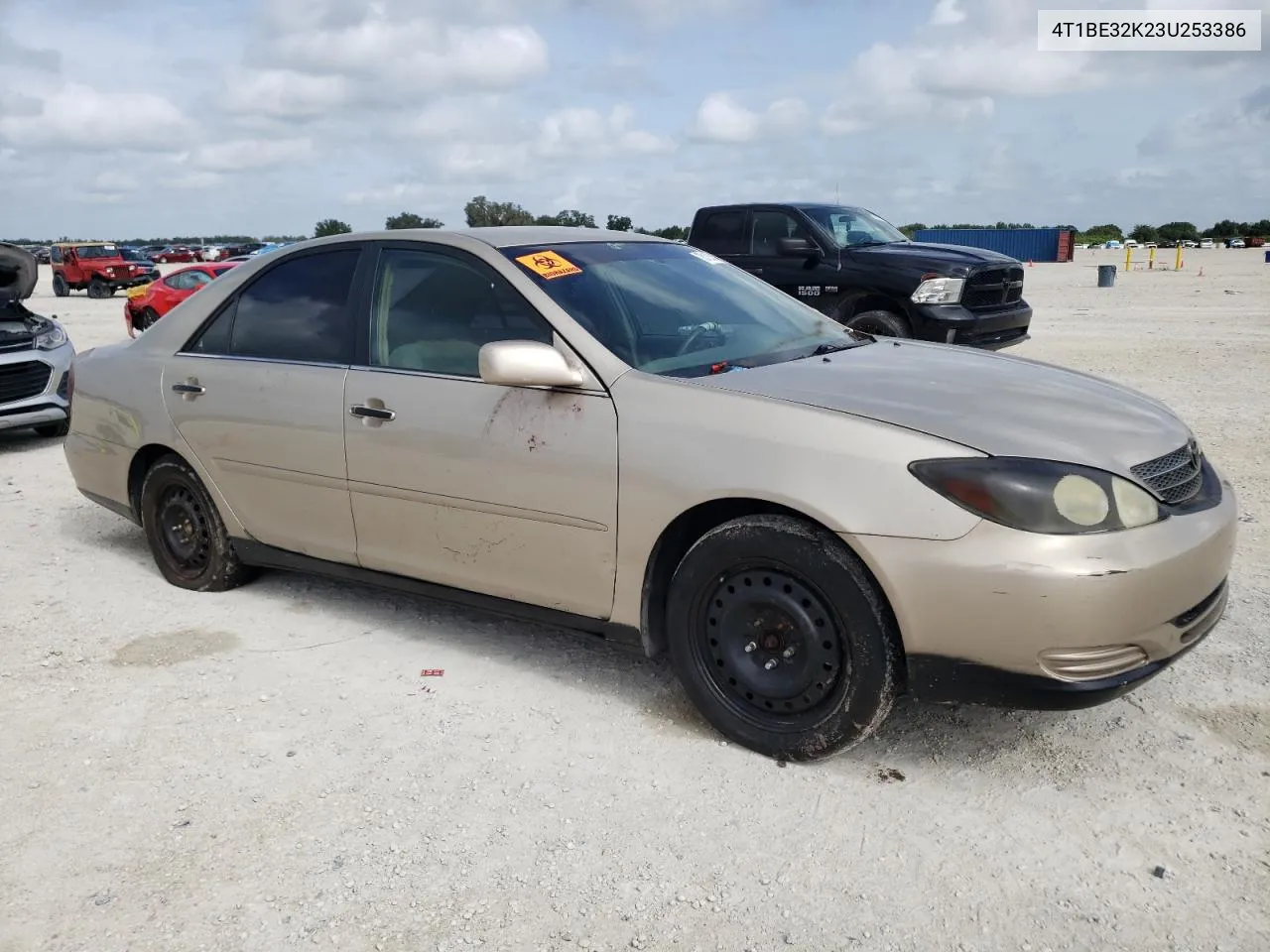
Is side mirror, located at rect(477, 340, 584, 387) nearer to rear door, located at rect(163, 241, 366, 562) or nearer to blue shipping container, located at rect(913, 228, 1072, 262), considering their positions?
rear door, located at rect(163, 241, 366, 562)

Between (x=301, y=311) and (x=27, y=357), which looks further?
(x=27, y=357)

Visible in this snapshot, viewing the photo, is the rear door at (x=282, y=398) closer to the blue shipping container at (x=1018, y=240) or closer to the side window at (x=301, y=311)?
the side window at (x=301, y=311)

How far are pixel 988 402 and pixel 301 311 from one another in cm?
281

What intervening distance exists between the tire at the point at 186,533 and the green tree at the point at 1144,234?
101821mm

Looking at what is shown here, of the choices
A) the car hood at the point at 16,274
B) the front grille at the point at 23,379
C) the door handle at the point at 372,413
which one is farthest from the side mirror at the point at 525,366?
the car hood at the point at 16,274

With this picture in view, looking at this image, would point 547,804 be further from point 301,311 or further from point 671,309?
point 301,311

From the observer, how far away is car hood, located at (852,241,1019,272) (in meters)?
10.1

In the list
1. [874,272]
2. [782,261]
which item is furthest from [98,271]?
[874,272]

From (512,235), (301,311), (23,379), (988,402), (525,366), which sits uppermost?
(512,235)

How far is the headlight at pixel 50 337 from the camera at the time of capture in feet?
30.3

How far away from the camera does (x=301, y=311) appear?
4.60 meters

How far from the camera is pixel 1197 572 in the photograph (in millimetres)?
3119

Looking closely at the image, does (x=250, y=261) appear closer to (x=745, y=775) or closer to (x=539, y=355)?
(x=539, y=355)

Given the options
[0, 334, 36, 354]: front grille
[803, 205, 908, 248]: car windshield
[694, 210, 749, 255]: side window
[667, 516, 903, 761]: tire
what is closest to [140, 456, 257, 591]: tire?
[667, 516, 903, 761]: tire
